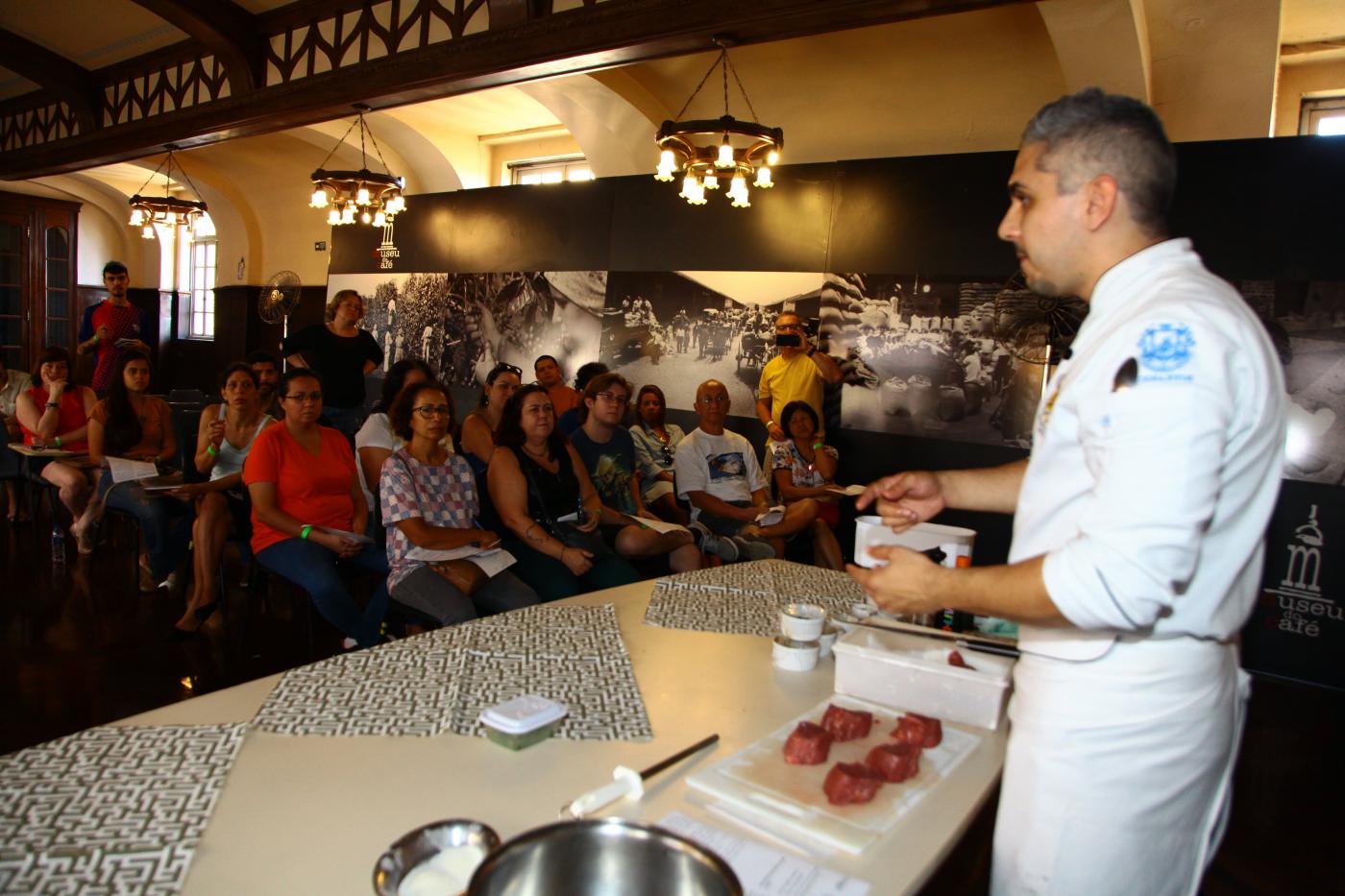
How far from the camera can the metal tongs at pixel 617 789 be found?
1226mm

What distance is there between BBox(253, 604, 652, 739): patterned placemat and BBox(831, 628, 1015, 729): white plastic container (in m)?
0.43

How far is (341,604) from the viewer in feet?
10.6

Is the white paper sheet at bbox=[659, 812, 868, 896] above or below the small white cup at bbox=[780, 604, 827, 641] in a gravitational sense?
below

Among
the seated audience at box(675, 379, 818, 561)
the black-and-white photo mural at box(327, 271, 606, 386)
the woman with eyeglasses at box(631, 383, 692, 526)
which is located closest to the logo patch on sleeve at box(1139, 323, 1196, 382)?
the seated audience at box(675, 379, 818, 561)

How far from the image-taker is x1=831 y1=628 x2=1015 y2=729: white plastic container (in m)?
1.63

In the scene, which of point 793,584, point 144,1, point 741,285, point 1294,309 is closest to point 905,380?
point 741,285

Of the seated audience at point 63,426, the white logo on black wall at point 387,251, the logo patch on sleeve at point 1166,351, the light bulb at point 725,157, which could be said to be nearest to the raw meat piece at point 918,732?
the logo patch on sleeve at point 1166,351

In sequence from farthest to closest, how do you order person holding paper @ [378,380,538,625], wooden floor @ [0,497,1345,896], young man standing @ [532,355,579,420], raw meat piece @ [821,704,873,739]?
young man standing @ [532,355,579,420] < person holding paper @ [378,380,538,625] < wooden floor @ [0,497,1345,896] < raw meat piece @ [821,704,873,739]

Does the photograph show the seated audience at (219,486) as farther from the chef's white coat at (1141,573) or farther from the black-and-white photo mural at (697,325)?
the chef's white coat at (1141,573)

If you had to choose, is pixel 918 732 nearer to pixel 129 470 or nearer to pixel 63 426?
pixel 129 470

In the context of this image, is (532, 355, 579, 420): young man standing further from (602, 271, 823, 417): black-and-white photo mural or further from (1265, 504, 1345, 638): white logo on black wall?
(1265, 504, 1345, 638): white logo on black wall

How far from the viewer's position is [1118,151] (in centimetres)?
121

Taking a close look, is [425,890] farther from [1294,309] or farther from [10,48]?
[10,48]

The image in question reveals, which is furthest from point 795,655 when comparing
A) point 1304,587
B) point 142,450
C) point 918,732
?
point 142,450
